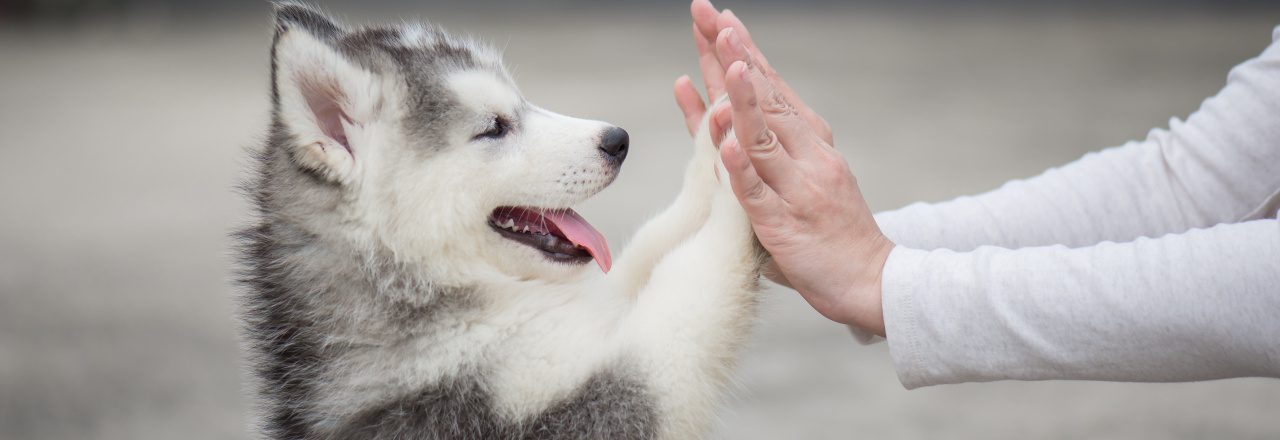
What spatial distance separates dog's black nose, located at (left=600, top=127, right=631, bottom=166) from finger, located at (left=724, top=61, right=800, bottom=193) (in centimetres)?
45

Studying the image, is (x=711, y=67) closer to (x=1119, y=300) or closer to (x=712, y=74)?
(x=712, y=74)

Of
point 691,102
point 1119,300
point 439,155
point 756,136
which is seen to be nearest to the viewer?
point 1119,300

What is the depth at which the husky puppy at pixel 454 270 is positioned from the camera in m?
1.85

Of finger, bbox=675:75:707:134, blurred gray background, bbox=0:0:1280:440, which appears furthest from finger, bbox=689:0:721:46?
blurred gray background, bbox=0:0:1280:440

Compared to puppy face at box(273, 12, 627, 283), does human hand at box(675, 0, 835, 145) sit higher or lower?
higher

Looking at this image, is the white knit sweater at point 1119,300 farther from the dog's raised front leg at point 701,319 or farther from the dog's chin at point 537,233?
the dog's chin at point 537,233

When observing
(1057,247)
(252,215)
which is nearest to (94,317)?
(252,215)

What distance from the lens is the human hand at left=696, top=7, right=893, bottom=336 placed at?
180 centimetres

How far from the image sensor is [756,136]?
5.76 ft

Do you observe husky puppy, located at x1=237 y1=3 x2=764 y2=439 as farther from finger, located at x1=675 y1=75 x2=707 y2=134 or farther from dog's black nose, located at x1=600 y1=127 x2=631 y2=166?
finger, located at x1=675 y1=75 x2=707 y2=134

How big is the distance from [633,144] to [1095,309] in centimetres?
636

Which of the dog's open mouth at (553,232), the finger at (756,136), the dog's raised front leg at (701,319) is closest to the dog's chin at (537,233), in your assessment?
the dog's open mouth at (553,232)

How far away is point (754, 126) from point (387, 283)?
0.89m

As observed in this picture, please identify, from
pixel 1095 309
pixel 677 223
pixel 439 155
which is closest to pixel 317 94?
pixel 439 155
